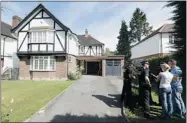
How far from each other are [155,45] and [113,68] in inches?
267

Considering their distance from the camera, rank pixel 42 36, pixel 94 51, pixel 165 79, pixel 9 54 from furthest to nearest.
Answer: pixel 94 51 < pixel 9 54 < pixel 42 36 < pixel 165 79

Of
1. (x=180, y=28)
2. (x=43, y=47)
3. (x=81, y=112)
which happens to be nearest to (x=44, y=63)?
(x=43, y=47)

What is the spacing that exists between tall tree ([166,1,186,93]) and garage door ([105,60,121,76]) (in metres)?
21.9

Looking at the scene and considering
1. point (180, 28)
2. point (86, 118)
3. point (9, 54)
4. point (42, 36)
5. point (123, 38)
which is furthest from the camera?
point (9, 54)

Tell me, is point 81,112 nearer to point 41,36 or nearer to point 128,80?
Result: point 128,80

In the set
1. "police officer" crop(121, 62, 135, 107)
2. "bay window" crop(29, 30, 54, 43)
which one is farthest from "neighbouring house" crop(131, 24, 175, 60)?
"bay window" crop(29, 30, 54, 43)

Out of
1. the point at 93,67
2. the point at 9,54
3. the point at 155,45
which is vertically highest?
the point at 155,45

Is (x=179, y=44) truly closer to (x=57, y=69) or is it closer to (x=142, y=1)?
(x=142, y=1)

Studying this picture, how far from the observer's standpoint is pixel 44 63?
21062 mm

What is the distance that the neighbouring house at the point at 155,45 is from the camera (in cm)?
488

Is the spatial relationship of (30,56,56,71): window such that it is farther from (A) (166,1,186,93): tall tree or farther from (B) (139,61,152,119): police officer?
(A) (166,1,186,93): tall tree

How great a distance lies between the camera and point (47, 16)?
807 inches

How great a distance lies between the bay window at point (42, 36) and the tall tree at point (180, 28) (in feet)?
56.3

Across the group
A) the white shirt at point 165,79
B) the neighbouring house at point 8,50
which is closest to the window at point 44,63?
the neighbouring house at point 8,50
